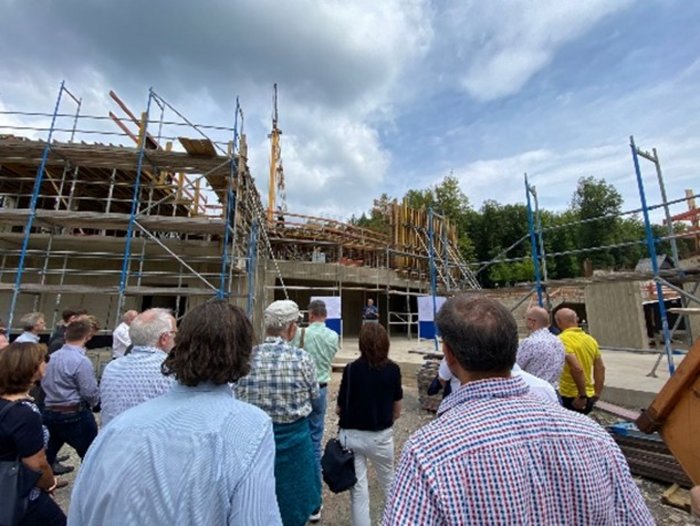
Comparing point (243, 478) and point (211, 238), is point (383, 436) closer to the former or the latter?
point (243, 478)

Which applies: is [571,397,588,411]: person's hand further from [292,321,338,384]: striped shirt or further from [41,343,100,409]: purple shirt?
[41,343,100,409]: purple shirt

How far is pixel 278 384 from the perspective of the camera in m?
2.20

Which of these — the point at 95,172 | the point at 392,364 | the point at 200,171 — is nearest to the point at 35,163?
the point at 95,172

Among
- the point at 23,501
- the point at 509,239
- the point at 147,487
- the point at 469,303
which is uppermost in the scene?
the point at 509,239

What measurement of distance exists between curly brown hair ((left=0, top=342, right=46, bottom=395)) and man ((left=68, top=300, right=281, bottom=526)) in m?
1.44

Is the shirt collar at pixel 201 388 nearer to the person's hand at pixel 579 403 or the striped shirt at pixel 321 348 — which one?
the striped shirt at pixel 321 348

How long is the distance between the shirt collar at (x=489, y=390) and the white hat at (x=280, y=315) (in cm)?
156

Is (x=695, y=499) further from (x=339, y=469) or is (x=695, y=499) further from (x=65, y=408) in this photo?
(x=65, y=408)

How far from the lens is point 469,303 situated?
1158mm

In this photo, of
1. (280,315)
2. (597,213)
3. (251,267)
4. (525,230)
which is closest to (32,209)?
(251,267)

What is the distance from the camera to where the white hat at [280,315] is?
2.39 m

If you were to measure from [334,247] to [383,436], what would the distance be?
43.7ft

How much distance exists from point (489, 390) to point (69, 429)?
372cm

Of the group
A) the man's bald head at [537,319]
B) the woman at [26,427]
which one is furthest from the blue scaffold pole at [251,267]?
the man's bald head at [537,319]
